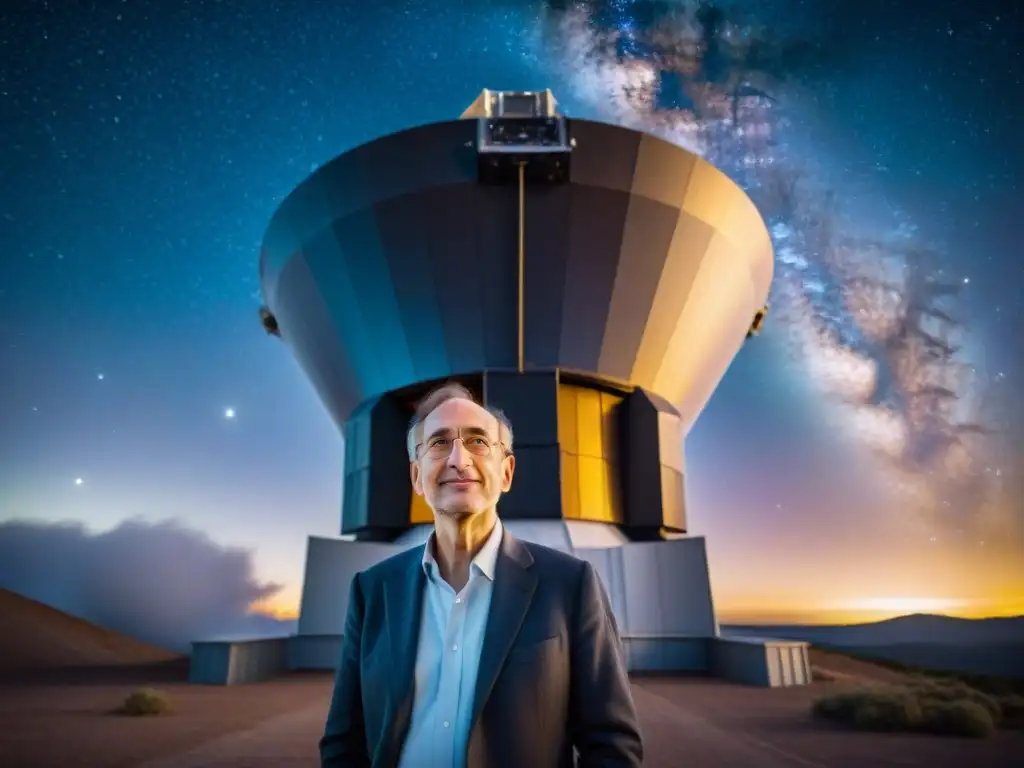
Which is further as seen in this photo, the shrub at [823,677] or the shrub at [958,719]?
the shrub at [823,677]

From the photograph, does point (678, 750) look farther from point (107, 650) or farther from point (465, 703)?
point (107, 650)

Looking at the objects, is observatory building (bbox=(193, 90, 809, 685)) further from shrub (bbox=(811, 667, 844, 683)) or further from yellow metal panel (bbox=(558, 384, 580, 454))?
shrub (bbox=(811, 667, 844, 683))

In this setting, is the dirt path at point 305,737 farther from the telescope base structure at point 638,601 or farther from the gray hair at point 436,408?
the gray hair at point 436,408

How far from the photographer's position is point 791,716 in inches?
285

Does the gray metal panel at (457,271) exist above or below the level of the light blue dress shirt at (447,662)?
above

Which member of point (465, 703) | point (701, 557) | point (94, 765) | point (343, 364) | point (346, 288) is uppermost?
point (346, 288)

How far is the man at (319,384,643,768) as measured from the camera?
197cm

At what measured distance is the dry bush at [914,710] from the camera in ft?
20.6

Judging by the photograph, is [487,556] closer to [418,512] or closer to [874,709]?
[874,709]

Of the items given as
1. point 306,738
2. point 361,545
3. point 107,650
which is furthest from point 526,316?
point 107,650

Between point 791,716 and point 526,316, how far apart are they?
29.0 feet

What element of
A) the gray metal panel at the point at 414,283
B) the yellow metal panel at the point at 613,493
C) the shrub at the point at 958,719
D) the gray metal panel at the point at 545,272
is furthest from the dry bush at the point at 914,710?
the gray metal panel at the point at 414,283

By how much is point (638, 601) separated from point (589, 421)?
424cm

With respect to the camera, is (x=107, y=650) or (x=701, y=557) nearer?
(x=701, y=557)
